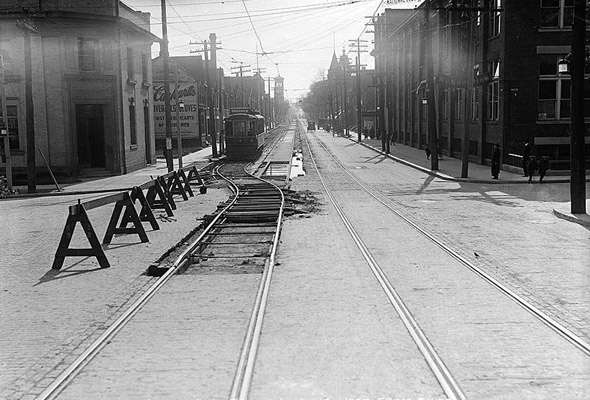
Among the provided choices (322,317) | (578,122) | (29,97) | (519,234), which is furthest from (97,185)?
(322,317)

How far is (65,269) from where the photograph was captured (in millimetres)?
12625

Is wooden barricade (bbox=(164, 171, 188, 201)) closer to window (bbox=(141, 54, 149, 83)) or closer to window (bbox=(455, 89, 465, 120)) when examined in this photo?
window (bbox=(141, 54, 149, 83))

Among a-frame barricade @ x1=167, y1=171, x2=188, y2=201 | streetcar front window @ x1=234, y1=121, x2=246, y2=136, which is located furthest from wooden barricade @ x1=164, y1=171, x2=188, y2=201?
streetcar front window @ x1=234, y1=121, x2=246, y2=136

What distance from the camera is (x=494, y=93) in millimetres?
36438

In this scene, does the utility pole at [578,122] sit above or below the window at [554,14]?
below

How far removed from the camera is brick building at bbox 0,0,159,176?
35.2 m

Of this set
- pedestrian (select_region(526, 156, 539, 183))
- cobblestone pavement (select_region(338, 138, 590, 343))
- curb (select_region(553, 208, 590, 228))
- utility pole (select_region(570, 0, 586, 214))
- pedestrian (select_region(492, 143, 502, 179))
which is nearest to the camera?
cobblestone pavement (select_region(338, 138, 590, 343))

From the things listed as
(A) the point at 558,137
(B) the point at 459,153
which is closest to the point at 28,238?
(A) the point at 558,137

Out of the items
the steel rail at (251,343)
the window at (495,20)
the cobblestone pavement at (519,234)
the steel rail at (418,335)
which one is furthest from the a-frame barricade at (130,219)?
the window at (495,20)

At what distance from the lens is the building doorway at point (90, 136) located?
37.3 m

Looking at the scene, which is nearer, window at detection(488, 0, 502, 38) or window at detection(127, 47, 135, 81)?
window at detection(488, 0, 502, 38)

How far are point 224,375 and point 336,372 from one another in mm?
1048

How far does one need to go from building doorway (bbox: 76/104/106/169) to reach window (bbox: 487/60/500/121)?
2048 cm

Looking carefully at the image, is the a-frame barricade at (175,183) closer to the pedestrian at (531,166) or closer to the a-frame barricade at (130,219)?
the a-frame barricade at (130,219)
